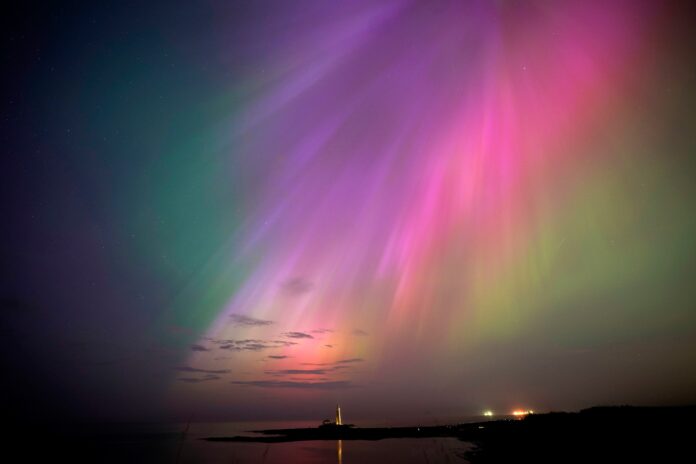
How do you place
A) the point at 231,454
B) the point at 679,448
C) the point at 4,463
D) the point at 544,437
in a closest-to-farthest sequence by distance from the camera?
1. the point at 679,448
2. the point at 544,437
3. the point at 4,463
4. the point at 231,454

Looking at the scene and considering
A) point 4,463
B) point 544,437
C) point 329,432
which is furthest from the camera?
point 329,432

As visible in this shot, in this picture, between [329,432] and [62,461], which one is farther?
[329,432]

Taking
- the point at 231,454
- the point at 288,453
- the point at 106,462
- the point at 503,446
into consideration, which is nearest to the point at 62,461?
the point at 106,462

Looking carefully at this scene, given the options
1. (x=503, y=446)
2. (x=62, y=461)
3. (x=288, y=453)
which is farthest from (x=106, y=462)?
(x=503, y=446)

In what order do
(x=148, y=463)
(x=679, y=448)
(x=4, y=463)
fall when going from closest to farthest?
1. (x=679, y=448)
2. (x=4, y=463)
3. (x=148, y=463)

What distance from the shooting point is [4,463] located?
171 feet

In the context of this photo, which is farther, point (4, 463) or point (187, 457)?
point (187, 457)

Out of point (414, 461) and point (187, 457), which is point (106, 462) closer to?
point (187, 457)

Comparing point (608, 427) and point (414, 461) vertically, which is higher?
point (608, 427)

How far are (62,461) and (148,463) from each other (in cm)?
1293

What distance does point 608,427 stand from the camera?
132 ft

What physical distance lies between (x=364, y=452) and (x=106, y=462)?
3923cm

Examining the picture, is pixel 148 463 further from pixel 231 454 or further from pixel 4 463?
pixel 4 463

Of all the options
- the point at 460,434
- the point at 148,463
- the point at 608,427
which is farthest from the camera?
the point at 460,434
